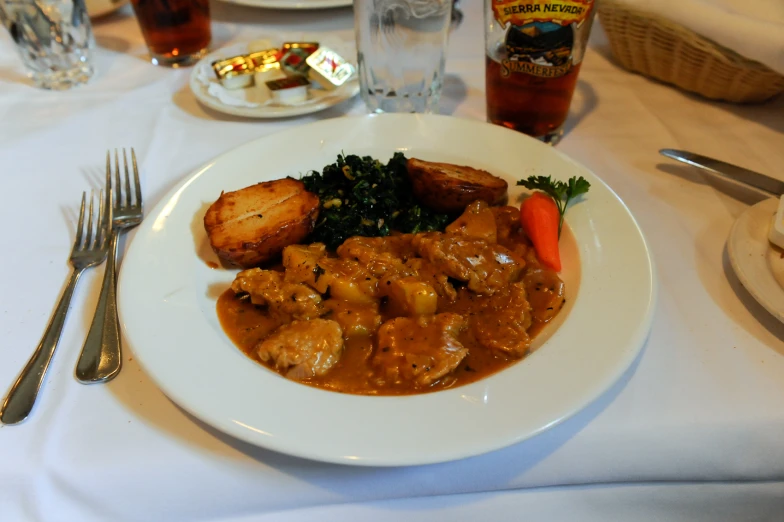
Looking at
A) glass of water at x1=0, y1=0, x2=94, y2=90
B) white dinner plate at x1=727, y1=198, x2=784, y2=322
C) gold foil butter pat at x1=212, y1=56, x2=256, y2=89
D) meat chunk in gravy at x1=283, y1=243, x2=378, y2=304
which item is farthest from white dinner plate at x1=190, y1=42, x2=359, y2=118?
white dinner plate at x1=727, y1=198, x2=784, y2=322

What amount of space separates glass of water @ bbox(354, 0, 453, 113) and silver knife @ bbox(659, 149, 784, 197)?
46.4 inches

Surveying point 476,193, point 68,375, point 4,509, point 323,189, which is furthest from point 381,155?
point 4,509

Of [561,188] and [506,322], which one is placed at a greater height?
[561,188]

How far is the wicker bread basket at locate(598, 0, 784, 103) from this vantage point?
8.22 feet

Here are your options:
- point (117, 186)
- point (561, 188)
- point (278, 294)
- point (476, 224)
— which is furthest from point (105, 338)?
point (561, 188)

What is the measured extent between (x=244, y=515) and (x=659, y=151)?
7.58 ft

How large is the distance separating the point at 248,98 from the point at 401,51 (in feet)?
2.87

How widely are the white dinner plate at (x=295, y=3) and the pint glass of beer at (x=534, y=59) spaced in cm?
164

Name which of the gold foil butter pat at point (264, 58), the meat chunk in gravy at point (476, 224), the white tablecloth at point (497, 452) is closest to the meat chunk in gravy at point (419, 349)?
the white tablecloth at point (497, 452)

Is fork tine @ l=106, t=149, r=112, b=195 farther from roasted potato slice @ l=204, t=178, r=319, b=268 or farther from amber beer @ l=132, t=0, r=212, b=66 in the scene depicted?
amber beer @ l=132, t=0, r=212, b=66

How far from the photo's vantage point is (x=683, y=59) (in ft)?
8.92

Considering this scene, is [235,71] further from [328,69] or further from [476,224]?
[476,224]

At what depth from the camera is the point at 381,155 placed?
239 cm

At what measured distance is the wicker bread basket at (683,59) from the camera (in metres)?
2.51
